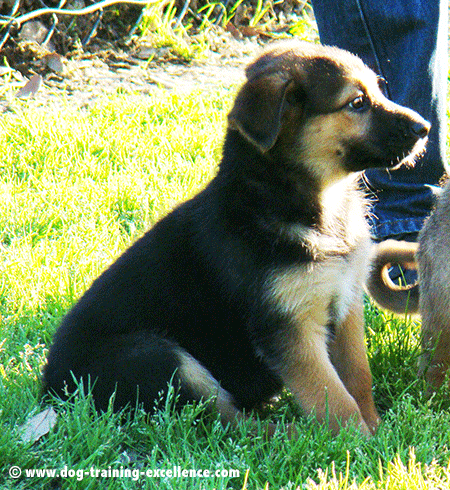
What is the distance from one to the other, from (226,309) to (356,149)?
84 centimetres

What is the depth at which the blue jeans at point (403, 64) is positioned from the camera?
395cm

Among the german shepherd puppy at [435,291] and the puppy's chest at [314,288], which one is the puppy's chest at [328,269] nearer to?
the puppy's chest at [314,288]

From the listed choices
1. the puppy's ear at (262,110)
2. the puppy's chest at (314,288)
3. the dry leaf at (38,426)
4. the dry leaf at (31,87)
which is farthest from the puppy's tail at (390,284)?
the dry leaf at (31,87)

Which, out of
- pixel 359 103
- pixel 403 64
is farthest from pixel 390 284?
pixel 403 64

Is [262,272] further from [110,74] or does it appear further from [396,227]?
[110,74]

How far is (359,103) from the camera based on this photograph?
2854 mm

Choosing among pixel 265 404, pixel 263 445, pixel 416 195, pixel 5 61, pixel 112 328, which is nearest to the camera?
pixel 263 445

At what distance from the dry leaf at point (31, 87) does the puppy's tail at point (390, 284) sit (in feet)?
12.3

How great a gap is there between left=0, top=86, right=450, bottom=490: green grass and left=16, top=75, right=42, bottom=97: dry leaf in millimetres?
200

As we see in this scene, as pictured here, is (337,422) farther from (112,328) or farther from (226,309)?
(112,328)

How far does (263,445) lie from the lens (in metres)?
2.75

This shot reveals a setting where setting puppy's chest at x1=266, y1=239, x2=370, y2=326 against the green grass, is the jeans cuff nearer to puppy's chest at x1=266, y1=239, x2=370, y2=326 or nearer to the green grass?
the green grass

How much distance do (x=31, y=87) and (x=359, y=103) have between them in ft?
13.0

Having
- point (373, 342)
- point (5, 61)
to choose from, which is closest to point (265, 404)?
point (373, 342)
